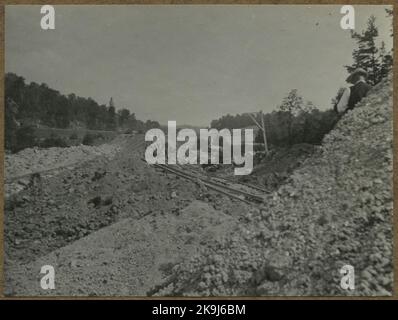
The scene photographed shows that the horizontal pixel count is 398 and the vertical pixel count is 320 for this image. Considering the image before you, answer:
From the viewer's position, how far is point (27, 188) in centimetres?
822

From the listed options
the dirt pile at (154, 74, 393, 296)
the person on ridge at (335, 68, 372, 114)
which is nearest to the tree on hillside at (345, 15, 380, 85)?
the person on ridge at (335, 68, 372, 114)

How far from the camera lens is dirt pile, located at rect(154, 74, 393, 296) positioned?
22.2 feet

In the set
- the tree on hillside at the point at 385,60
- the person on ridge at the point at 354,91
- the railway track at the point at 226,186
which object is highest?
the tree on hillside at the point at 385,60

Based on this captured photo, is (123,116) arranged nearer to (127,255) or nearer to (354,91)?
(127,255)

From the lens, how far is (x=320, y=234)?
7.11 metres

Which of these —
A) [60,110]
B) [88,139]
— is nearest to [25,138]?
[60,110]

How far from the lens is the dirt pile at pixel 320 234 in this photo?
677 cm

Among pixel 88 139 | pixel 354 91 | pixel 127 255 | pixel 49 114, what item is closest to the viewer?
pixel 127 255

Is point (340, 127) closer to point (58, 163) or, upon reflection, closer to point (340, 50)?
point (340, 50)

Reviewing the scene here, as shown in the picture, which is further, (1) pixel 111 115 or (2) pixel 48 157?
(2) pixel 48 157

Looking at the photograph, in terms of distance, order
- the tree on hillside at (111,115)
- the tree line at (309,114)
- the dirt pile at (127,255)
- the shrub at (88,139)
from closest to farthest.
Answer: the dirt pile at (127,255)
the tree line at (309,114)
the tree on hillside at (111,115)
the shrub at (88,139)

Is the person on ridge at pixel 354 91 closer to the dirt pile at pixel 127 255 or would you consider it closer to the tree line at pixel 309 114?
the tree line at pixel 309 114

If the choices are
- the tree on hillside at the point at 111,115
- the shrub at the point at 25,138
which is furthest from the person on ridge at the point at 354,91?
the shrub at the point at 25,138
